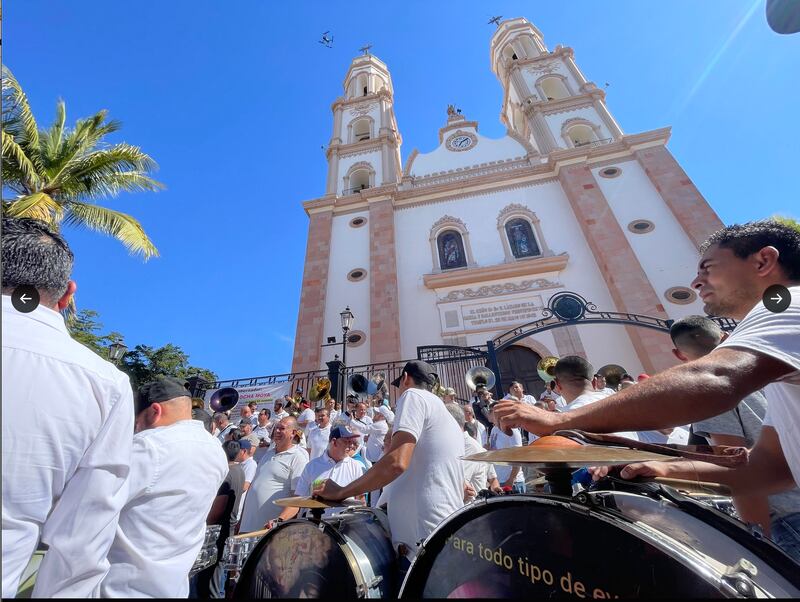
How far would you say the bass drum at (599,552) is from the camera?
1064 millimetres

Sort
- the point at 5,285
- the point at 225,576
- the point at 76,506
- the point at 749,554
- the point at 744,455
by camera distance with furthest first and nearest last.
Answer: the point at 225,576, the point at 744,455, the point at 5,285, the point at 76,506, the point at 749,554

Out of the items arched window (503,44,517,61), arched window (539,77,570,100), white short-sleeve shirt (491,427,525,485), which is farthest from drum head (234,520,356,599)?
arched window (503,44,517,61)

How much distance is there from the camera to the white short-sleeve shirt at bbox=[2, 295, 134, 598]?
119 cm

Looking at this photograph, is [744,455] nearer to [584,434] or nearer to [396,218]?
[584,434]

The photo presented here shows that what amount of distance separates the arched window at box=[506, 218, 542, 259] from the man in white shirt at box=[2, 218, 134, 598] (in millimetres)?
14252

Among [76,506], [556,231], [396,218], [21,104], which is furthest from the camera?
[396,218]

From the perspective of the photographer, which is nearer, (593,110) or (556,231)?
(556,231)

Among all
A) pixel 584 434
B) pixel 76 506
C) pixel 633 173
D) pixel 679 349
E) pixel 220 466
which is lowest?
pixel 76 506

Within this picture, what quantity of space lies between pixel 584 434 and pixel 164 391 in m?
2.12

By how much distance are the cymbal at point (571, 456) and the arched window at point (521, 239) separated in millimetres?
13773

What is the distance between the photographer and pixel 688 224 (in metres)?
12.7

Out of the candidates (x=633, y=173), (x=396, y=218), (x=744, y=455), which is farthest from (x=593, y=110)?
(x=744, y=455)

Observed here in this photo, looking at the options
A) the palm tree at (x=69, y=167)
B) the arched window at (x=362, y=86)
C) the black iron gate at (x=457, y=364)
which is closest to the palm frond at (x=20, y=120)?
the palm tree at (x=69, y=167)

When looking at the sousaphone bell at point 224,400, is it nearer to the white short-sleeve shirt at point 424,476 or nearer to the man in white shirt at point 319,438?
the man in white shirt at point 319,438
